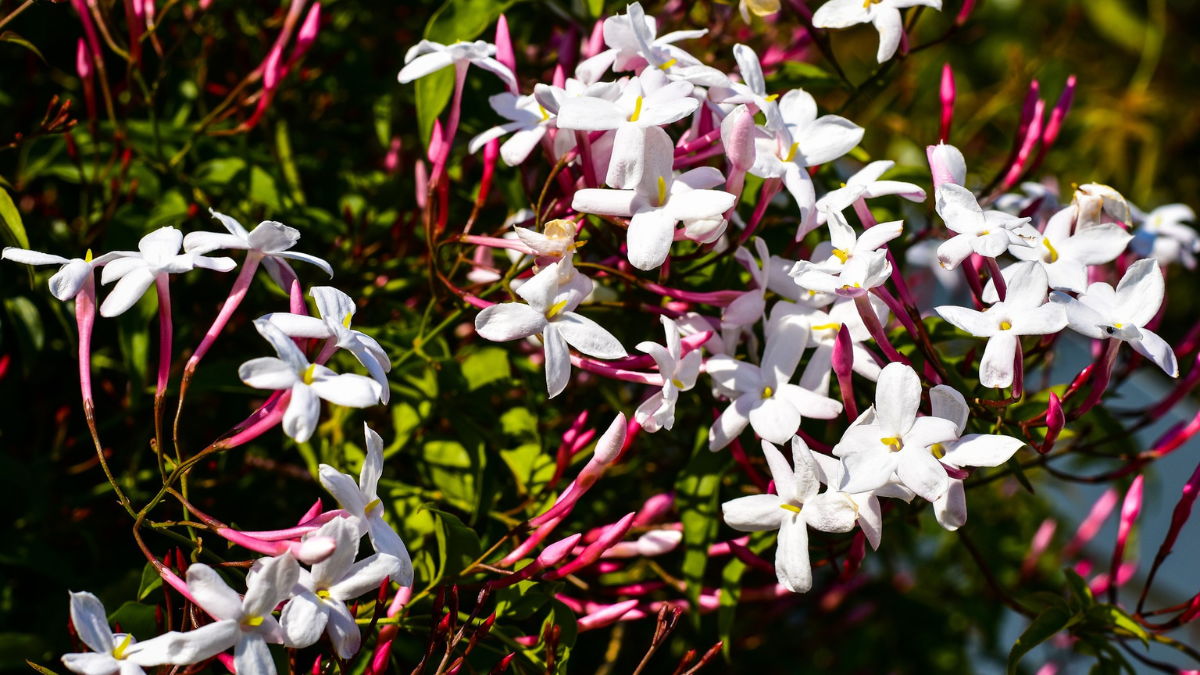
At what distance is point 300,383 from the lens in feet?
1.79

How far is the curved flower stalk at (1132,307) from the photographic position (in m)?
0.64

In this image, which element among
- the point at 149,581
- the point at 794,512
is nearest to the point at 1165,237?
the point at 794,512

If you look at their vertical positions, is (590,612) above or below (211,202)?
below

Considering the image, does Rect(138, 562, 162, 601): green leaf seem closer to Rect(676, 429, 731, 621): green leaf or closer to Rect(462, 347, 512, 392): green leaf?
Rect(462, 347, 512, 392): green leaf

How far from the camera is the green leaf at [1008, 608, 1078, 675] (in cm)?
68

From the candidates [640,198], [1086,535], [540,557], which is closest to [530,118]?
[640,198]

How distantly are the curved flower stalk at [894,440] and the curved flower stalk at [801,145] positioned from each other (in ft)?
0.47

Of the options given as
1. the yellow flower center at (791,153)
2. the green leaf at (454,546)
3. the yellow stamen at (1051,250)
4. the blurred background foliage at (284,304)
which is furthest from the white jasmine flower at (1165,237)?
the green leaf at (454,546)

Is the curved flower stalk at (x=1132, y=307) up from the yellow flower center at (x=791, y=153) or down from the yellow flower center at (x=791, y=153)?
down

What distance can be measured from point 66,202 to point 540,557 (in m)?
0.61

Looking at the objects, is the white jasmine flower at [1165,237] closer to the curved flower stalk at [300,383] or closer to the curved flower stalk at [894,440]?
the curved flower stalk at [894,440]

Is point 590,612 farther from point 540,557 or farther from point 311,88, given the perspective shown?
point 311,88

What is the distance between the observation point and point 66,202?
965mm

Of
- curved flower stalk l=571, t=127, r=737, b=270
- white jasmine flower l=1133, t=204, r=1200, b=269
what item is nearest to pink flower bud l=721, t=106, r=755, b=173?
curved flower stalk l=571, t=127, r=737, b=270
